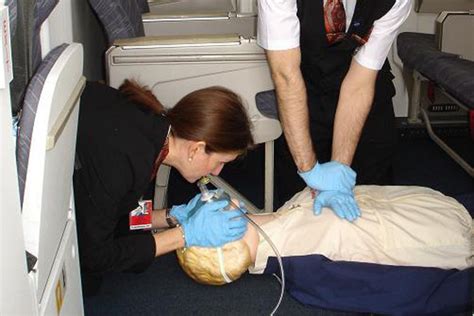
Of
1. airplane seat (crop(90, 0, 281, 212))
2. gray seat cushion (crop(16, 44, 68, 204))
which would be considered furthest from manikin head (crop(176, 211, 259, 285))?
gray seat cushion (crop(16, 44, 68, 204))

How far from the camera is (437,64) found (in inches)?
120

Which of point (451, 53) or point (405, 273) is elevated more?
point (451, 53)

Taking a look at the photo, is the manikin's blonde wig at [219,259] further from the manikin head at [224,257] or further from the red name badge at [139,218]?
the red name badge at [139,218]

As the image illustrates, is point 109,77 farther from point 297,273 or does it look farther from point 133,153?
point 297,273

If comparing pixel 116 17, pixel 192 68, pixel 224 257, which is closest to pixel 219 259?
pixel 224 257

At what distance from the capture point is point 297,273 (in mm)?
1965

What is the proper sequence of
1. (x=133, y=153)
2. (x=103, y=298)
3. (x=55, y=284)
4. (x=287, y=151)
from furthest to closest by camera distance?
(x=287, y=151), (x=103, y=298), (x=133, y=153), (x=55, y=284)

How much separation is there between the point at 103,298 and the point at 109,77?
0.79 m

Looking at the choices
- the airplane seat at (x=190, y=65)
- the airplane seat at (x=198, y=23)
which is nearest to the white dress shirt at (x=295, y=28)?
the airplane seat at (x=190, y=65)

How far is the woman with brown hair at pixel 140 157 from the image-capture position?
1.74 m

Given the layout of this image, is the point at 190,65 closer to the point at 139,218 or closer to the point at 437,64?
the point at 139,218

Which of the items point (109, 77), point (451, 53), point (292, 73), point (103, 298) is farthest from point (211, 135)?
point (451, 53)

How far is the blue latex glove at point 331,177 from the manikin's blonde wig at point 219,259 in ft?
1.05

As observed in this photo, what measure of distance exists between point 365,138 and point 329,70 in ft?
1.07
